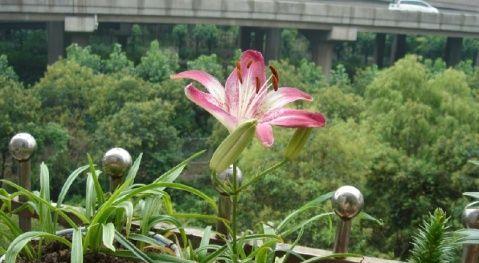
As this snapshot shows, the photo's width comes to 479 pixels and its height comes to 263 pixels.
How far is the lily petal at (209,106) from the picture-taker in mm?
837

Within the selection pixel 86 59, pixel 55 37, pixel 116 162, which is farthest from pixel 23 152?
pixel 55 37

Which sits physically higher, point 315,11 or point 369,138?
point 315,11

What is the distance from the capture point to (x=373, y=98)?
11000 millimetres

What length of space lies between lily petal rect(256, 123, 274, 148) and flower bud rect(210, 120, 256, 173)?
0.02 meters

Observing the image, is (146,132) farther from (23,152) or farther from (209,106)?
(209,106)

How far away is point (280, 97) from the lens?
3.01 ft

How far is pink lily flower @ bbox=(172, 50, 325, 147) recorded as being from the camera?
2.70ft

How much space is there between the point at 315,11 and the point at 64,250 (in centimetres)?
1570

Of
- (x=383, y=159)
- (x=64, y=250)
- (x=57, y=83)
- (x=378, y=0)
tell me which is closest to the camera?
(x=64, y=250)

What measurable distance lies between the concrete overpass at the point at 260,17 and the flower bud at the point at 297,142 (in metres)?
13.8

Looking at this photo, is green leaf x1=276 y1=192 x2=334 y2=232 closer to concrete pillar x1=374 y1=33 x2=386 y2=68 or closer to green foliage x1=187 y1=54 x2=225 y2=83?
green foliage x1=187 y1=54 x2=225 y2=83

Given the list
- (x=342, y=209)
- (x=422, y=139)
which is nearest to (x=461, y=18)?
(x=422, y=139)

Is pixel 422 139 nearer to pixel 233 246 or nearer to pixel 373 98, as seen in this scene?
pixel 373 98

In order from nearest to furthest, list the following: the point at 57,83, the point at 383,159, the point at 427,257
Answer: the point at 427,257 < the point at 383,159 < the point at 57,83
